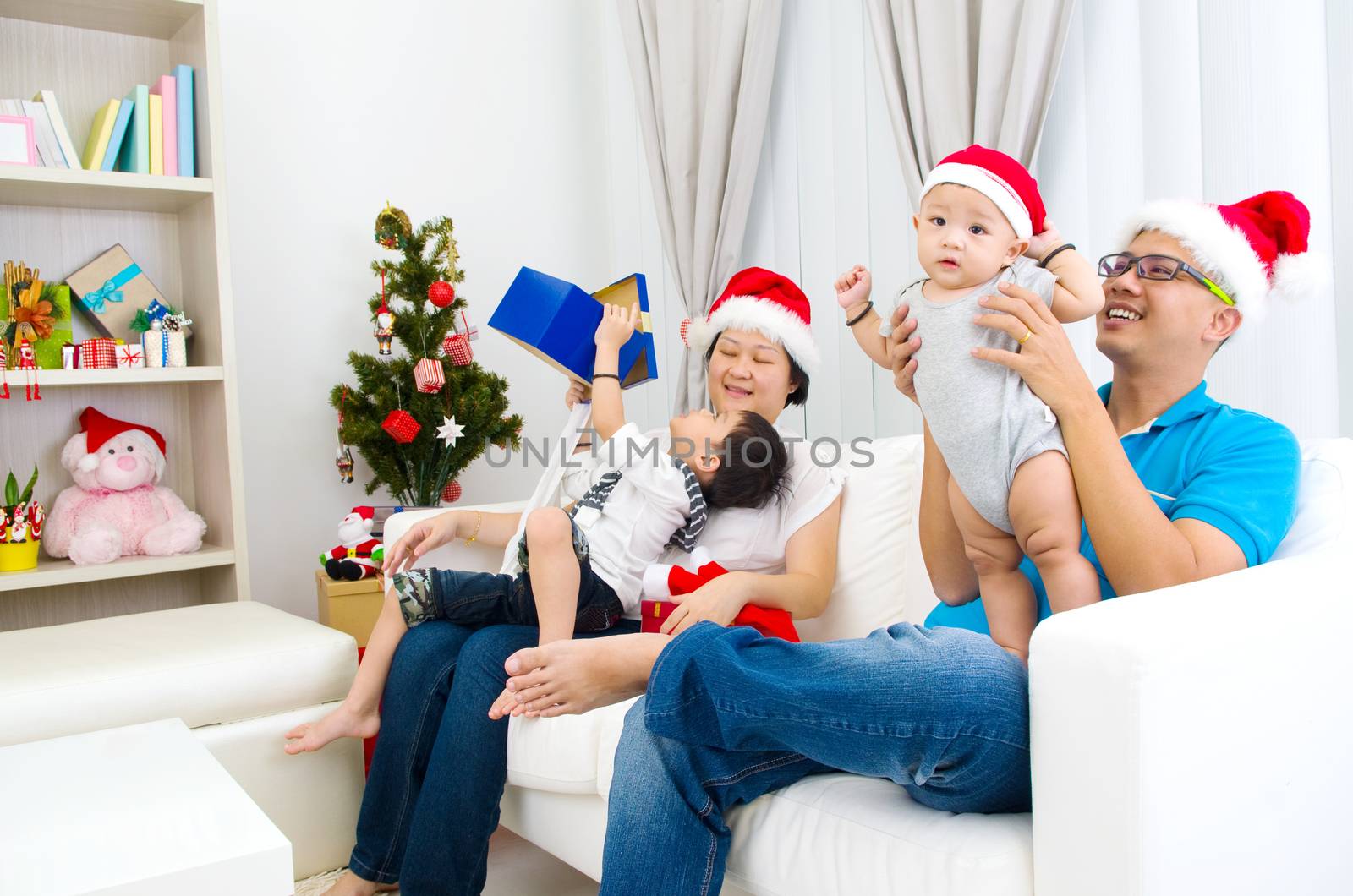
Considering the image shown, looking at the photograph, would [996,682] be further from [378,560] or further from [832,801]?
[378,560]

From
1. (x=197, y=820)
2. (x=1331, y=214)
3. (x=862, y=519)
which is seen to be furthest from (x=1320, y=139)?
(x=197, y=820)

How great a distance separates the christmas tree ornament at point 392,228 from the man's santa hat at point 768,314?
113cm

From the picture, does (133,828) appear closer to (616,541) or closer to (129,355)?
(616,541)

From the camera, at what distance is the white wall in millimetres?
2977

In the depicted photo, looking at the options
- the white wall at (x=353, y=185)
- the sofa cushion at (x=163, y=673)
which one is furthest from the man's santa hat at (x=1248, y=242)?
the white wall at (x=353, y=185)

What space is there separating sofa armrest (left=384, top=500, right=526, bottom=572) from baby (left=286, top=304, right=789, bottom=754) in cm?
25

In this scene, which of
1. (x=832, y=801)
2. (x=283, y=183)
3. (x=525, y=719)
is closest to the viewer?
(x=832, y=801)

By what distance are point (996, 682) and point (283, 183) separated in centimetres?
272

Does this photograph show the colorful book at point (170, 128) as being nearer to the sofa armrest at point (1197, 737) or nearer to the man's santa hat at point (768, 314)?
the man's santa hat at point (768, 314)

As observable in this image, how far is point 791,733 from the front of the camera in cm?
Answer: 106

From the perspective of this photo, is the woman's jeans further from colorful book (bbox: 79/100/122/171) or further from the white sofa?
colorful book (bbox: 79/100/122/171)

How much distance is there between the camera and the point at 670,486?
1694mm

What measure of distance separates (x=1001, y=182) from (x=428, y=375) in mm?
1871

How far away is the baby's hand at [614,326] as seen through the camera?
191 cm
